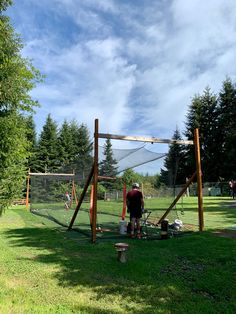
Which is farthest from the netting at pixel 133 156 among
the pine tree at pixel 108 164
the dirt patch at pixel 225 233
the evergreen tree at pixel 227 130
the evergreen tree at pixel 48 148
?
the evergreen tree at pixel 48 148

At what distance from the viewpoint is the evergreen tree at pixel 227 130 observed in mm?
39625

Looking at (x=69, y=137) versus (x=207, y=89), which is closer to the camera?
(x=69, y=137)

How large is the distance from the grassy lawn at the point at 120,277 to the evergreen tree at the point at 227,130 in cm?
3241

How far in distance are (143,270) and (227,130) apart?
39.3 meters

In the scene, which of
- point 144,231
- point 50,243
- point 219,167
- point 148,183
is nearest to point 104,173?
point 144,231

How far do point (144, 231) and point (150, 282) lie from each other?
5312 mm

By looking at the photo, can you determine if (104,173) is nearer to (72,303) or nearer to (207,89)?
(72,303)

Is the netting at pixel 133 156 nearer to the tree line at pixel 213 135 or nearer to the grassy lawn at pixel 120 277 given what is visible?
the grassy lawn at pixel 120 277

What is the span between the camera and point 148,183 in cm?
2080

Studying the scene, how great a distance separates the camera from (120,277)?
580cm

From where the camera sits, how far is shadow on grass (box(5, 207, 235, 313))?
4.76 m

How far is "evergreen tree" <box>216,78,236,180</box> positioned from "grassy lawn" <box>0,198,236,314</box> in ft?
106

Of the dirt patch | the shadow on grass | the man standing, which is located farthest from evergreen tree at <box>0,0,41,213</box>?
the dirt patch

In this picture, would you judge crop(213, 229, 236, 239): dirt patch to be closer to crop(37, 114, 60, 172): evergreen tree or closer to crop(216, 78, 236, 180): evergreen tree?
crop(216, 78, 236, 180): evergreen tree
